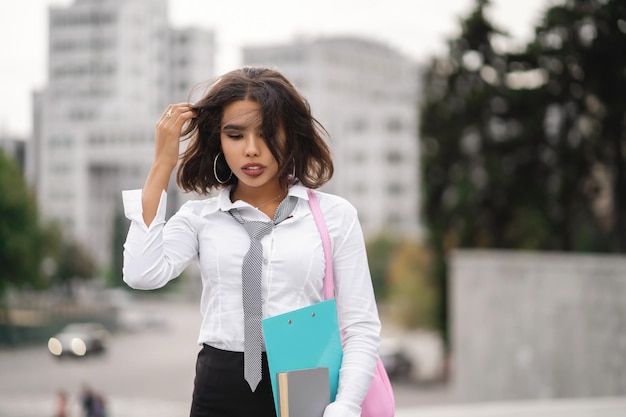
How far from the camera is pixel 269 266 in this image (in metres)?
1.36

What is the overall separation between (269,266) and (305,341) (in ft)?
0.41

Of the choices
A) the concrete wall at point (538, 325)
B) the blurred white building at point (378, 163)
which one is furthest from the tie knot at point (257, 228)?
the blurred white building at point (378, 163)

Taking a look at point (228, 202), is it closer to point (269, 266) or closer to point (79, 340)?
point (269, 266)

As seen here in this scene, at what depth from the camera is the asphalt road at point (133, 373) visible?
29906 millimetres

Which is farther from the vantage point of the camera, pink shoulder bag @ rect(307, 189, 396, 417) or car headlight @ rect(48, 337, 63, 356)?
car headlight @ rect(48, 337, 63, 356)

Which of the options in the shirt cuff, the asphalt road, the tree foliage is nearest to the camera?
the shirt cuff

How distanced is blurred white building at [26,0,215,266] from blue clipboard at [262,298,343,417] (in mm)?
27202

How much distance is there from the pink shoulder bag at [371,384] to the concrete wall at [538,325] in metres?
7.39

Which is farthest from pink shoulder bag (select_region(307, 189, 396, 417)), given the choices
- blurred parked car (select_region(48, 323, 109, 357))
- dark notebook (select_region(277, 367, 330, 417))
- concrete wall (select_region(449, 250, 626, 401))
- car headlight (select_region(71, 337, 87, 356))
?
car headlight (select_region(71, 337, 87, 356))

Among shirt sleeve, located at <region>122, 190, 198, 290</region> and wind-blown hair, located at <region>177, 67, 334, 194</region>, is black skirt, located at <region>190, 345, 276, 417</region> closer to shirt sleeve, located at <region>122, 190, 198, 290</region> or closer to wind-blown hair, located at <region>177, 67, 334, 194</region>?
shirt sleeve, located at <region>122, 190, 198, 290</region>

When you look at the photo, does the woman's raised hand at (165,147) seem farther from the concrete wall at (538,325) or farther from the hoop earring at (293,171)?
the concrete wall at (538,325)

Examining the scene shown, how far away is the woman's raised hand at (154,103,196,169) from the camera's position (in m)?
1.40

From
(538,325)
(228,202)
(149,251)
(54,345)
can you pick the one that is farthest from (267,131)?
(54,345)

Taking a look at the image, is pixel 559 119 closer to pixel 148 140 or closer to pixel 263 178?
pixel 263 178
